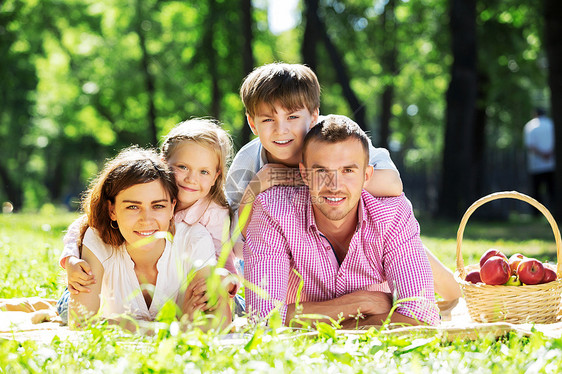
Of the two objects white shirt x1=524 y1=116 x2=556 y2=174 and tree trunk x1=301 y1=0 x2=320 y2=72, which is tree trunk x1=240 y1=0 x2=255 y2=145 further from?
white shirt x1=524 y1=116 x2=556 y2=174

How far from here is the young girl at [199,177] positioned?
3887mm

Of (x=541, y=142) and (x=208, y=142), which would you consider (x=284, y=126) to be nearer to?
(x=208, y=142)

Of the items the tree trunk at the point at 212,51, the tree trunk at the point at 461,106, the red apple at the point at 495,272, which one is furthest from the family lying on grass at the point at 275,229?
the tree trunk at the point at 212,51

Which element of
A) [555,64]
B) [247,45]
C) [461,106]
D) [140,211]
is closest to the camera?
[140,211]

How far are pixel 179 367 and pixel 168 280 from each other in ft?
4.97

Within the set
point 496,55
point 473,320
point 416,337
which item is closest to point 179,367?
point 416,337

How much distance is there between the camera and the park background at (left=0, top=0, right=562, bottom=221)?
41.2ft

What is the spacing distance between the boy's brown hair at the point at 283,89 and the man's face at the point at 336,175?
1.54 ft

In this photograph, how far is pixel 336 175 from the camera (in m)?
3.46

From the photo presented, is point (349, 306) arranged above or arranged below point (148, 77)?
below

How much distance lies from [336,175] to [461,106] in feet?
30.7

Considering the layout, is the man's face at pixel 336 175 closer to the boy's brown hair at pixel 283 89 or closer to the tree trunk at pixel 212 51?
the boy's brown hair at pixel 283 89

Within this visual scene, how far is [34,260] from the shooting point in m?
5.19

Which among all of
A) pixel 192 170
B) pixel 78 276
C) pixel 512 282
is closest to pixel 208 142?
pixel 192 170
